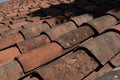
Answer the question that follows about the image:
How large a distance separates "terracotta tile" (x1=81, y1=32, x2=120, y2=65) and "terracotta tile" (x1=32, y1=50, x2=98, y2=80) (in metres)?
0.09

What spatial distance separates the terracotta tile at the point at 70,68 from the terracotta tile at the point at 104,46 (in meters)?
0.09

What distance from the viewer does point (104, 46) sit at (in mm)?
2646

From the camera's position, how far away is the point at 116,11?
3.80 m

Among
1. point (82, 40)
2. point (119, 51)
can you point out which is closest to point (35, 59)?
point (82, 40)

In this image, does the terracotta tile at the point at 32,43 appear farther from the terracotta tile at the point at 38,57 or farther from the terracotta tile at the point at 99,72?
the terracotta tile at the point at 99,72

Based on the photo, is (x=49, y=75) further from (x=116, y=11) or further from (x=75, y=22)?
(x=116, y=11)

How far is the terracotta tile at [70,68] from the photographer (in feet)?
7.49

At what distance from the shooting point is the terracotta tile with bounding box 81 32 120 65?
2.52 m

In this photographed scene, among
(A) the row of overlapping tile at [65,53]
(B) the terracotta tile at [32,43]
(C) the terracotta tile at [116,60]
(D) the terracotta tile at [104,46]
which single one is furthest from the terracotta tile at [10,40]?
(C) the terracotta tile at [116,60]

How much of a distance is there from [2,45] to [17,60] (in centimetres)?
81

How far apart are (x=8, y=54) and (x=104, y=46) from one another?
1324 mm

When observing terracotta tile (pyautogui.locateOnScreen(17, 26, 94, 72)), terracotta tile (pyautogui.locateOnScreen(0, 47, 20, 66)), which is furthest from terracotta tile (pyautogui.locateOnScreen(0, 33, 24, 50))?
terracotta tile (pyautogui.locateOnScreen(17, 26, 94, 72))

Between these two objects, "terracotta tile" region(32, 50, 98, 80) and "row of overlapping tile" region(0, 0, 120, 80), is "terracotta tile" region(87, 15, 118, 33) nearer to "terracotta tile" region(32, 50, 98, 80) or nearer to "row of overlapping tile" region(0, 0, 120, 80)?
"row of overlapping tile" region(0, 0, 120, 80)

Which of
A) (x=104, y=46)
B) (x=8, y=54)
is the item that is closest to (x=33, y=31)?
(x=8, y=54)
